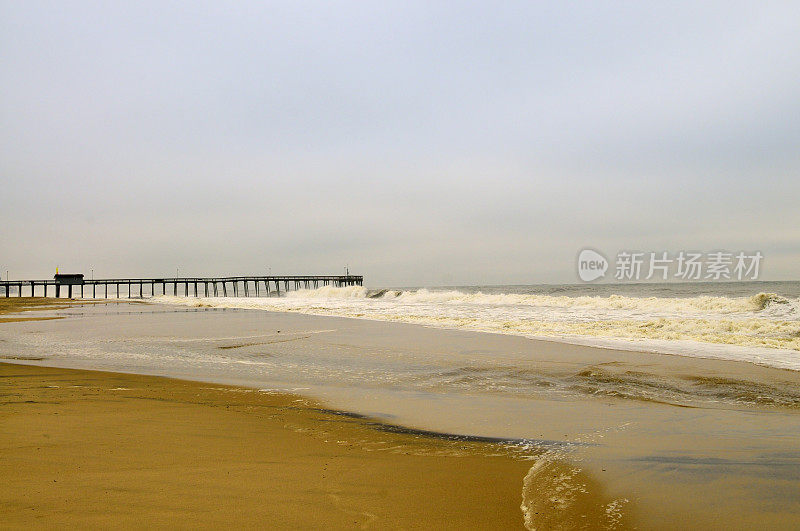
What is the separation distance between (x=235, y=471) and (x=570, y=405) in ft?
13.8

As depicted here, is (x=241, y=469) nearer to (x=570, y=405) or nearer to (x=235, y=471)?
(x=235, y=471)

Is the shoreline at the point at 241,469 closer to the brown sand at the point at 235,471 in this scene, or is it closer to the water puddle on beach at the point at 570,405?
the brown sand at the point at 235,471

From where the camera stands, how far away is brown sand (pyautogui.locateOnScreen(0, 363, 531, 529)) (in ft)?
9.77

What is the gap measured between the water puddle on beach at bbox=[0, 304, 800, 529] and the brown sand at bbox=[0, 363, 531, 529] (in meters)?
0.40

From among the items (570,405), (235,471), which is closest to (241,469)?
(235,471)

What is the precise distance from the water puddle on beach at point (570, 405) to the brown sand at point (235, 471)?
401 mm

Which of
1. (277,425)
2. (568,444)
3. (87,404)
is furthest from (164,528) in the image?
(87,404)

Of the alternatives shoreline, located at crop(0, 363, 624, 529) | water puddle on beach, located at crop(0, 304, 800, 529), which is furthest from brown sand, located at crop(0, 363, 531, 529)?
water puddle on beach, located at crop(0, 304, 800, 529)

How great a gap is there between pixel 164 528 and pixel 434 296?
4859cm

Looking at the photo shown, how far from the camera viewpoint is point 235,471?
3.76m

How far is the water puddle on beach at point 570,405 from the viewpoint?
3.31 metres

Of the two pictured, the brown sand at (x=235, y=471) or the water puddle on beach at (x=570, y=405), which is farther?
the water puddle on beach at (x=570, y=405)

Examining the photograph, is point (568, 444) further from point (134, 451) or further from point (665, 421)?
point (134, 451)

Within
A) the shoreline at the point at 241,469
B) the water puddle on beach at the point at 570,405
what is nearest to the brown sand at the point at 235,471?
the shoreline at the point at 241,469
